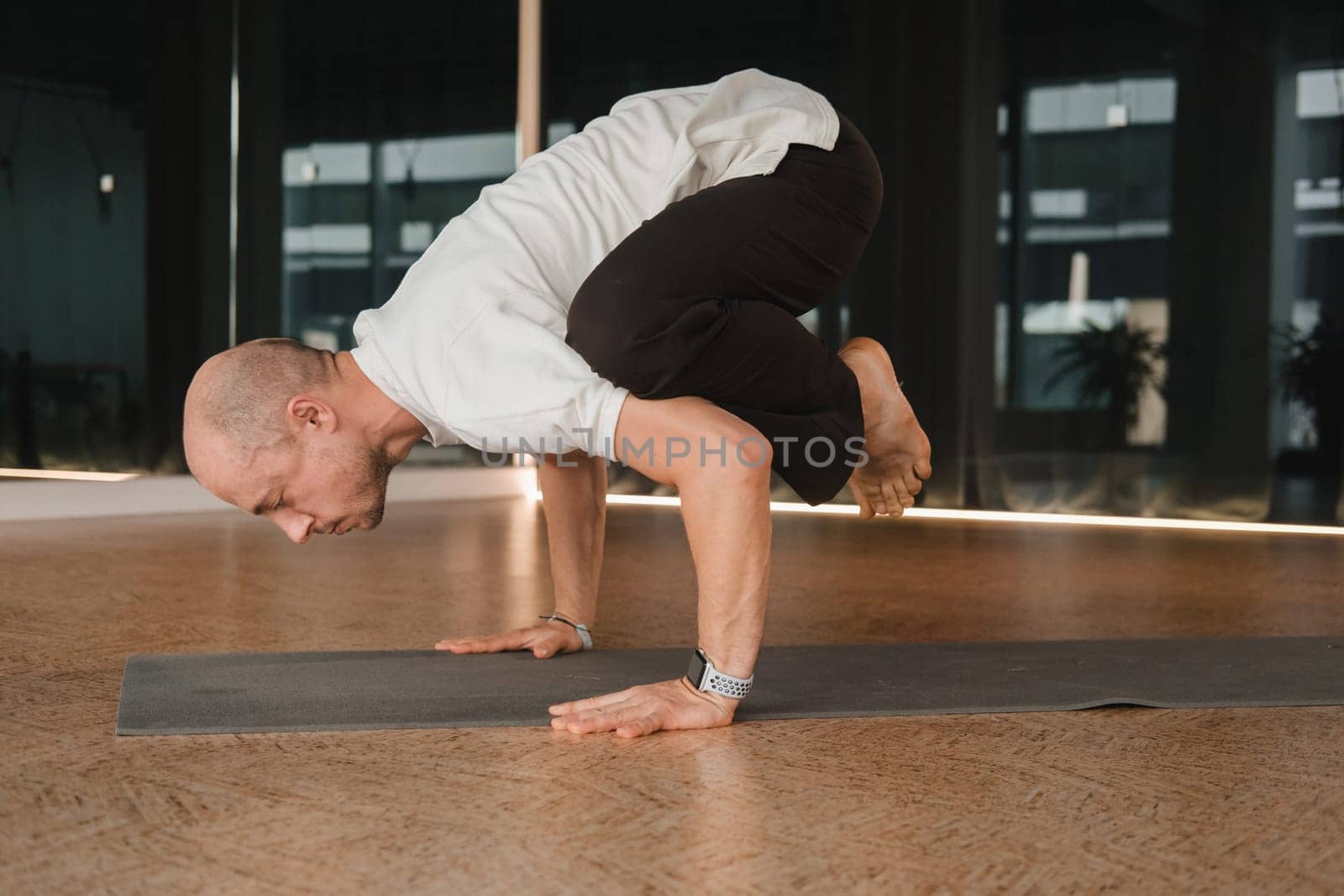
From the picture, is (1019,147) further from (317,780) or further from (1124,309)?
(317,780)

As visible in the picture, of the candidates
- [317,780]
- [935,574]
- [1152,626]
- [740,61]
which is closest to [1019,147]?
[740,61]

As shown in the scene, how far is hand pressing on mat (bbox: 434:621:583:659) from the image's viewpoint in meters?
1.78

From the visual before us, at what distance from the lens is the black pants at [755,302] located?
1.33m

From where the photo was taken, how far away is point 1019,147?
4812mm

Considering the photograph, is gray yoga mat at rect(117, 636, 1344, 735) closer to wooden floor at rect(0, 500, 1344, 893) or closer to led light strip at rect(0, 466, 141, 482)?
wooden floor at rect(0, 500, 1344, 893)

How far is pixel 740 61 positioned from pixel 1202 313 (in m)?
2.08

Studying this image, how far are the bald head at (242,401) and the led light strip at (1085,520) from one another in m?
2.70

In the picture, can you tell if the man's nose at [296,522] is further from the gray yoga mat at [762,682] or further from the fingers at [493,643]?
the fingers at [493,643]

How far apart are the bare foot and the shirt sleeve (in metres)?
0.48

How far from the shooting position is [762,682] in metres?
1.61

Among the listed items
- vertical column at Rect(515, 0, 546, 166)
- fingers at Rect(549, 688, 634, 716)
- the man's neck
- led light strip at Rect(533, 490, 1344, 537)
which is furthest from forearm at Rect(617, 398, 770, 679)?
vertical column at Rect(515, 0, 546, 166)

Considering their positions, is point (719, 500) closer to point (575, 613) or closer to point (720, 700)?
point (720, 700)

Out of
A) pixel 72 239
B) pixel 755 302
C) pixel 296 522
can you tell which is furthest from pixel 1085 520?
pixel 72 239

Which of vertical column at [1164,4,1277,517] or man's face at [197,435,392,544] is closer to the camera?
man's face at [197,435,392,544]
